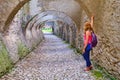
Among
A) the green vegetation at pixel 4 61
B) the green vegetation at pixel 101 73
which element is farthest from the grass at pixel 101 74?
the green vegetation at pixel 4 61

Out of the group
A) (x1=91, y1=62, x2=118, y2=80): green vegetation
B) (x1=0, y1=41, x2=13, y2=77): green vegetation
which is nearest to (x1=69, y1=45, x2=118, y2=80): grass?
(x1=91, y1=62, x2=118, y2=80): green vegetation

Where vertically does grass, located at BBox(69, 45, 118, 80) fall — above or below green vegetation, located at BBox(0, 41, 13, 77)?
below

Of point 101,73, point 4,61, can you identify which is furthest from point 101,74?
point 4,61

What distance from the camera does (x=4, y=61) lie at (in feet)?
24.0

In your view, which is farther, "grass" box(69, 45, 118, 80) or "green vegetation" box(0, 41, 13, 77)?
"green vegetation" box(0, 41, 13, 77)

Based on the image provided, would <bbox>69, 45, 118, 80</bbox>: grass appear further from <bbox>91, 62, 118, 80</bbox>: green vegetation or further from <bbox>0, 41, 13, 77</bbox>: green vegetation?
<bbox>0, 41, 13, 77</bbox>: green vegetation

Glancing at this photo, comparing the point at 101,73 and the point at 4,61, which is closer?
the point at 101,73

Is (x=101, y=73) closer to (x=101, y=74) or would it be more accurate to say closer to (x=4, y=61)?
(x=101, y=74)

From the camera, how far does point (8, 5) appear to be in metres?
7.97

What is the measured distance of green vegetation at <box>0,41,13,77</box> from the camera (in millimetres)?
6948

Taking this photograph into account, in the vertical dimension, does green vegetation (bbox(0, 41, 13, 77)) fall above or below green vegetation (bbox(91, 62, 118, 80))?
above

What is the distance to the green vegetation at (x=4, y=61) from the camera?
695 centimetres

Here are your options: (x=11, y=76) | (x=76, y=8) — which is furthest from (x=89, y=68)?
(x=76, y=8)

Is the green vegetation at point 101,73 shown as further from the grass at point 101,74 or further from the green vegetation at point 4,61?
the green vegetation at point 4,61
